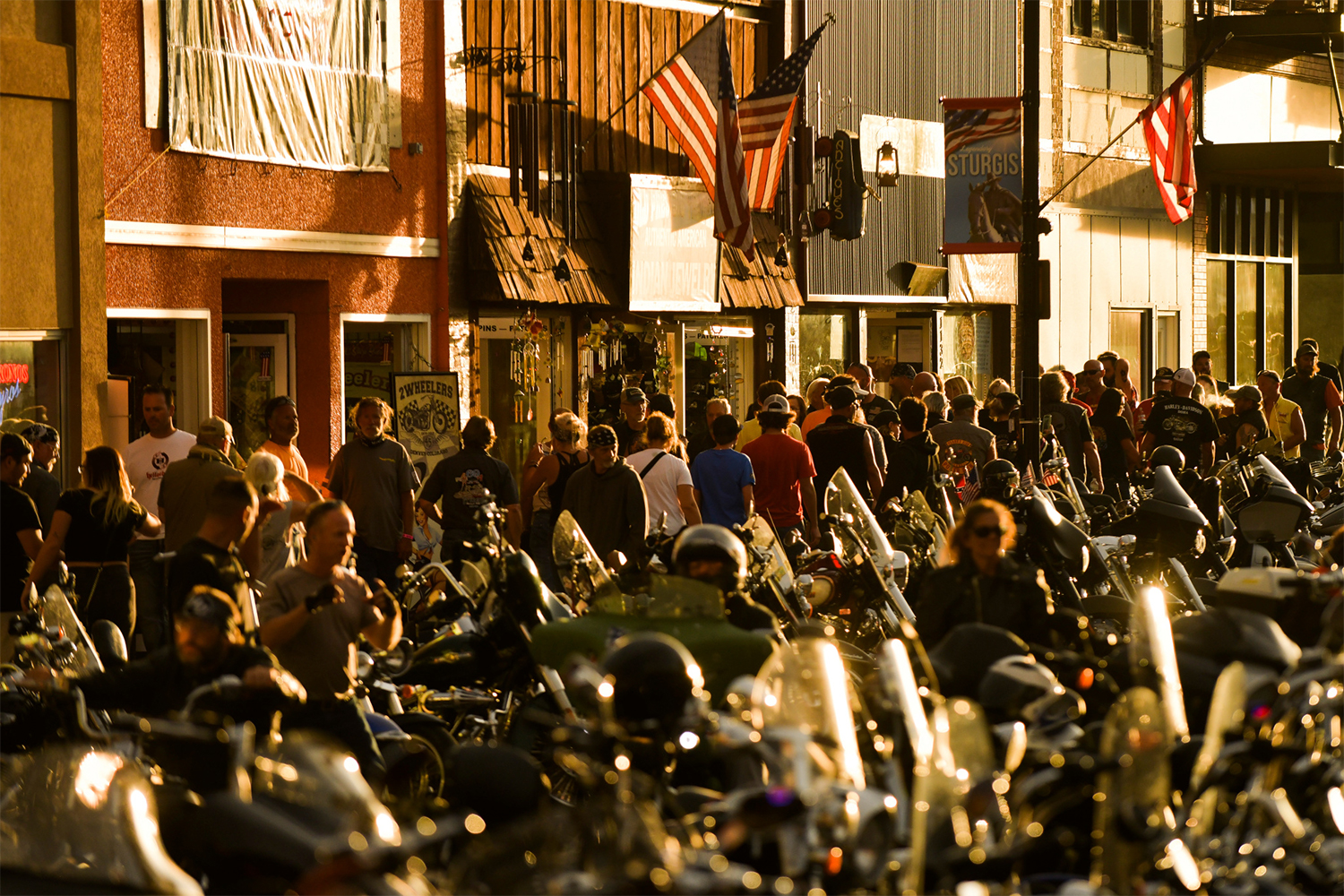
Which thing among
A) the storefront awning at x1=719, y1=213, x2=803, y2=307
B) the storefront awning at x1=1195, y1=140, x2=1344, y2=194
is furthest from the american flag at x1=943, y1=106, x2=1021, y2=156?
the storefront awning at x1=1195, y1=140, x2=1344, y2=194

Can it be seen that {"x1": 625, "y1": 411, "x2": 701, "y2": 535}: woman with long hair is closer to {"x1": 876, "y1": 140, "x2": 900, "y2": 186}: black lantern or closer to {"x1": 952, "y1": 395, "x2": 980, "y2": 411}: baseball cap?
{"x1": 952, "y1": 395, "x2": 980, "y2": 411}: baseball cap

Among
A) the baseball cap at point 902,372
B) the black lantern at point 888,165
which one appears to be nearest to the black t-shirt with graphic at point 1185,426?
the baseball cap at point 902,372

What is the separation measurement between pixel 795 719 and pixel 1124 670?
235 centimetres

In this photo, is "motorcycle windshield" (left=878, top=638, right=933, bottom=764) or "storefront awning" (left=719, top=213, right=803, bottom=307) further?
"storefront awning" (left=719, top=213, right=803, bottom=307)

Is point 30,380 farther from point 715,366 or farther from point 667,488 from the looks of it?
point 715,366

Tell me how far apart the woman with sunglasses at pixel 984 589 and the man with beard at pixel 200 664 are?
2648 millimetres

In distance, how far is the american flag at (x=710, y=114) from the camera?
18.8 metres

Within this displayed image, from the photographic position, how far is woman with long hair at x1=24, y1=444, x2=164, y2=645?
1024cm

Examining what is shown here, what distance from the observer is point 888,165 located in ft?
81.7

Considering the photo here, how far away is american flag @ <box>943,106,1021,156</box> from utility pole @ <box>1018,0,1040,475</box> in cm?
90

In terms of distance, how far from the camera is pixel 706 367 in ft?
74.1

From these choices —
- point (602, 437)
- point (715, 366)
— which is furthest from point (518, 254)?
point (602, 437)

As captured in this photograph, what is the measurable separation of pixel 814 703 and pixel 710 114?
14.5 metres

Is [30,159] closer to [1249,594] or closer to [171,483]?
[171,483]
